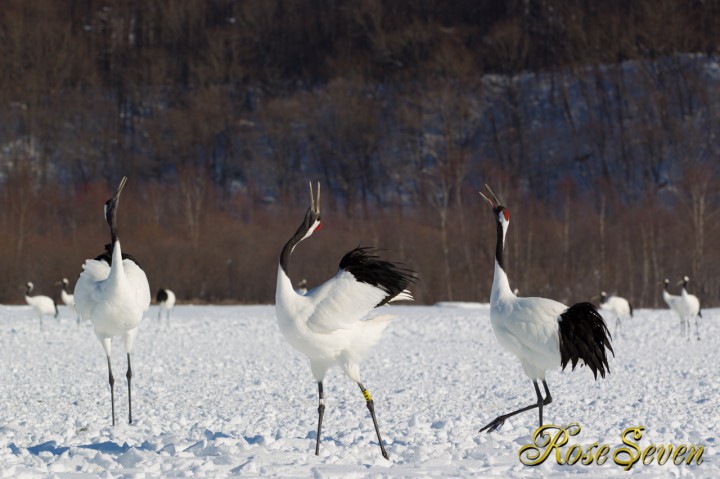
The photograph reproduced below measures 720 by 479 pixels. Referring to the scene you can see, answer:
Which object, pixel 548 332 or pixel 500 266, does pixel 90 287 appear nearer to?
pixel 500 266

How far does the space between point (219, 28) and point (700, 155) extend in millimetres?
36533

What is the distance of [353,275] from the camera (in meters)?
7.21

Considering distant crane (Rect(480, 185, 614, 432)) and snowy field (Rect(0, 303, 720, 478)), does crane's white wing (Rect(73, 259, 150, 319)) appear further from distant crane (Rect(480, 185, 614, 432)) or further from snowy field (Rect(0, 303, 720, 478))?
distant crane (Rect(480, 185, 614, 432))

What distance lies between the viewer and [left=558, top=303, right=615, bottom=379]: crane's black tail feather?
780 cm

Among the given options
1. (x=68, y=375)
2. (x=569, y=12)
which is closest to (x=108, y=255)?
(x=68, y=375)

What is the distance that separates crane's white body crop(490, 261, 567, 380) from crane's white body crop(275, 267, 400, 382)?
1290 millimetres

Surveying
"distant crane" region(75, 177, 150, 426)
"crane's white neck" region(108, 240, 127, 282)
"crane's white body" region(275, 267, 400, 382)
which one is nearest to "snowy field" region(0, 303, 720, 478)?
"crane's white body" region(275, 267, 400, 382)

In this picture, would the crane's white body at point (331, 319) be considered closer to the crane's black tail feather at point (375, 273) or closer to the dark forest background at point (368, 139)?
the crane's black tail feather at point (375, 273)

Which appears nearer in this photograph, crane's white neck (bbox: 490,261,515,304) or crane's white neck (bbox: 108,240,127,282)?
crane's white neck (bbox: 490,261,515,304)

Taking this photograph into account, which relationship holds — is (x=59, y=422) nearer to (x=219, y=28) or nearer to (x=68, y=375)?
(x=68, y=375)

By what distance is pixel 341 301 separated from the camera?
23.1ft

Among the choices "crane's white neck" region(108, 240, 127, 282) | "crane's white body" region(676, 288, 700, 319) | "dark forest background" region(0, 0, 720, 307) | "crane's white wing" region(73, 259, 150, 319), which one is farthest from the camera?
"dark forest background" region(0, 0, 720, 307)

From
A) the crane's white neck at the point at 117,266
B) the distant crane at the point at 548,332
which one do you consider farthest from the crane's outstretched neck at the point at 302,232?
the crane's white neck at the point at 117,266

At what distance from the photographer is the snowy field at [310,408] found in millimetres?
6660
